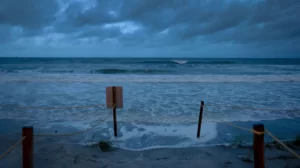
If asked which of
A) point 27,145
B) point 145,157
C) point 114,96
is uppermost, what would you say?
point 114,96

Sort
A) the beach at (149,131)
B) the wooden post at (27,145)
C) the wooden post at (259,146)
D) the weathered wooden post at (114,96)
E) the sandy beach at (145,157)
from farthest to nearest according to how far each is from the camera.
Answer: the weathered wooden post at (114,96)
the beach at (149,131)
the sandy beach at (145,157)
the wooden post at (27,145)
the wooden post at (259,146)

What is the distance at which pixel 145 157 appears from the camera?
4.86 m

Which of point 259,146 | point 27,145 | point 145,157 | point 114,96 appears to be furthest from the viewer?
point 114,96

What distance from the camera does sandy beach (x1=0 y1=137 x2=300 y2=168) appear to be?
442cm

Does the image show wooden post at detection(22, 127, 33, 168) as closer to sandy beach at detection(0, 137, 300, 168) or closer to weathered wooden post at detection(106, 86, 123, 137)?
sandy beach at detection(0, 137, 300, 168)

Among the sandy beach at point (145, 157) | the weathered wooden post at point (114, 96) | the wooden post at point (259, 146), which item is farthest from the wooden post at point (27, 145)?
the wooden post at point (259, 146)

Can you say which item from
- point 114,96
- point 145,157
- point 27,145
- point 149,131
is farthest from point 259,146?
point 149,131

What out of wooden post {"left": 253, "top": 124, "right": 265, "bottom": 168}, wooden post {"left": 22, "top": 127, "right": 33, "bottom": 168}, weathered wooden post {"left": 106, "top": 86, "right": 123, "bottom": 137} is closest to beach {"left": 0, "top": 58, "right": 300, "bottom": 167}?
weathered wooden post {"left": 106, "top": 86, "right": 123, "bottom": 137}

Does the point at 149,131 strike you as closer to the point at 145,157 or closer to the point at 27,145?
the point at 145,157

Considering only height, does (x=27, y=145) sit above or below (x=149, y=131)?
above

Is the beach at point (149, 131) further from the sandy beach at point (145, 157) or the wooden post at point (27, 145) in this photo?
the wooden post at point (27, 145)

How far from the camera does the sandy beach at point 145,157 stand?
174 inches

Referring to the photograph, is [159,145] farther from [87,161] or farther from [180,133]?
[87,161]

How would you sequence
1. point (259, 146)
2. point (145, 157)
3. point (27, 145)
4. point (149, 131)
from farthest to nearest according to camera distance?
point (149, 131)
point (145, 157)
point (27, 145)
point (259, 146)
